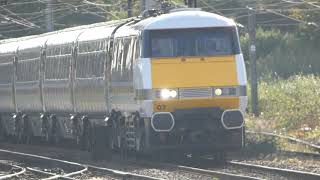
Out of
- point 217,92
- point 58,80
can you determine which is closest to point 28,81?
point 58,80

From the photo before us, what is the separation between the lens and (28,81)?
28922 millimetres

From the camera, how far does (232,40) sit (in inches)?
749

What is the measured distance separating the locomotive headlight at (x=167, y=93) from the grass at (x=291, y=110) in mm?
6681

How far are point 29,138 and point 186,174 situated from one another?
44.5 feet

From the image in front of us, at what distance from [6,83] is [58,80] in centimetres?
675

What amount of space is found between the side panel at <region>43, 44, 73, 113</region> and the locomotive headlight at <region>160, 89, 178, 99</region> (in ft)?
20.4

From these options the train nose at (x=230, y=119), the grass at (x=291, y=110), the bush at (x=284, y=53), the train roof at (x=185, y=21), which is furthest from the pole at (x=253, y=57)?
the bush at (x=284, y=53)

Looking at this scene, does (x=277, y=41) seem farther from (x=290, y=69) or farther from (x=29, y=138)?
(x=29, y=138)

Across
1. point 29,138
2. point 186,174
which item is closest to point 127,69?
point 186,174

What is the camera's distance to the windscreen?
18891 millimetres

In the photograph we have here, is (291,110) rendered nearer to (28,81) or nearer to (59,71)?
(28,81)

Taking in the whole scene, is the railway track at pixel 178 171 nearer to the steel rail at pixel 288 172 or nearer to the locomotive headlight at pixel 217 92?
the steel rail at pixel 288 172

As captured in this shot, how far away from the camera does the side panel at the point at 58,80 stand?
80.4 feet

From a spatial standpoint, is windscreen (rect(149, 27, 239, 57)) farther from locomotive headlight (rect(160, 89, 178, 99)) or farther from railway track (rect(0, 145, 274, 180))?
railway track (rect(0, 145, 274, 180))
